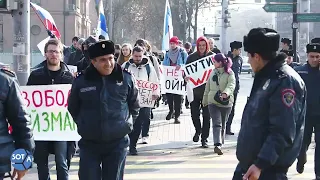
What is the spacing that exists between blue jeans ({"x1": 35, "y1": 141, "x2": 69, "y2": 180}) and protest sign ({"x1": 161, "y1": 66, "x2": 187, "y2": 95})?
7600 millimetres

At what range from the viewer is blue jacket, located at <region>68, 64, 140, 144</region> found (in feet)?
19.0

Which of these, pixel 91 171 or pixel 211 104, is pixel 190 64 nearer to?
pixel 211 104

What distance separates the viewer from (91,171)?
19.0ft

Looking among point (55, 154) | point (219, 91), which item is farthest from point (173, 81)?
point (55, 154)

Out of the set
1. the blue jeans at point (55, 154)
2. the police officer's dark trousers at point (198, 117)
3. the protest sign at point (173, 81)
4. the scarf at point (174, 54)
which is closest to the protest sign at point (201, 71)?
the police officer's dark trousers at point (198, 117)

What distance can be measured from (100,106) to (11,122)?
1140mm

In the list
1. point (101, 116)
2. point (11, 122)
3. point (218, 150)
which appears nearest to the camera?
point (11, 122)

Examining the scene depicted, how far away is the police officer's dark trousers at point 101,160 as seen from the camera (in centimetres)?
580

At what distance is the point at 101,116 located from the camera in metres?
5.79

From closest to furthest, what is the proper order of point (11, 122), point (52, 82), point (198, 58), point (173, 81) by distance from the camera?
1. point (11, 122)
2. point (52, 82)
3. point (198, 58)
4. point (173, 81)

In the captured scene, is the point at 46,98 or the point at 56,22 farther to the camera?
the point at 56,22

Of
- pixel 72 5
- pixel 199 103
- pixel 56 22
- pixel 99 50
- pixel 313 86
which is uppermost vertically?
pixel 72 5

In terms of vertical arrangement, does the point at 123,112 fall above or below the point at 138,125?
above

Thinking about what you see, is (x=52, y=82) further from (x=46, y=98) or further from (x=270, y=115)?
(x=270, y=115)
